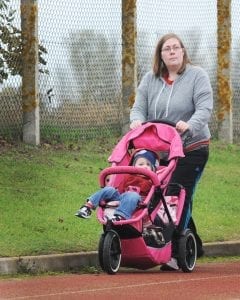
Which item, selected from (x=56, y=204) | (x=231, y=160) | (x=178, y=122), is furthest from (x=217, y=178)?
(x=178, y=122)

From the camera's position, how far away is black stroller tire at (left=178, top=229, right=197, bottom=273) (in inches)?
399

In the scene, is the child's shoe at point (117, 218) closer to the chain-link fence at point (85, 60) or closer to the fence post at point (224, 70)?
the chain-link fence at point (85, 60)

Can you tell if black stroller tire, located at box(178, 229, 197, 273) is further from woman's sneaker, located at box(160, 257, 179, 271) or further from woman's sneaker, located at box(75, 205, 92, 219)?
woman's sneaker, located at box(75, 205, 92, 219)

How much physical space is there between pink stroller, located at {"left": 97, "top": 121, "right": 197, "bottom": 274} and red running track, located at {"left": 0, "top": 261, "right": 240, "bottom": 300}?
0.48 ft

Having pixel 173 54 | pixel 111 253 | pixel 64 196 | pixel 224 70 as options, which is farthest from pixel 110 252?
pixel 224 70

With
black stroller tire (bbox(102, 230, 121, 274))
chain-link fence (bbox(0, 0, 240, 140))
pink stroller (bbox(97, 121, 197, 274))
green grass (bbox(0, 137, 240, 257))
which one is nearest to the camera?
black stroller tire (bbox(102, 230, 121, 274))

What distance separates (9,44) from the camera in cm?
1579

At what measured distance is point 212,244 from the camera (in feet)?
38.5

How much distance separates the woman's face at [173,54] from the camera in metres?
10.4

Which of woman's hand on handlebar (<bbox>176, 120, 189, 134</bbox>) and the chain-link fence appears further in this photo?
the chain-link fence

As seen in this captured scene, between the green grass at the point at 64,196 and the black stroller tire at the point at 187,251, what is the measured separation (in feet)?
3.21

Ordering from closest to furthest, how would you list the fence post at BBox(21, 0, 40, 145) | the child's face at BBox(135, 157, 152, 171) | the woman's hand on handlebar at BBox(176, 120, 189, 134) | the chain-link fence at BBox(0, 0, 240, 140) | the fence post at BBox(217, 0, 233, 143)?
the child's face at BBox(135, 157, 152, 171) → the woman's hand on handlebar at BBox(176, 120, 189, 134) → the fence post at BBox(21, 0, 40, 145) → the chain-link fence at BBox(0, 0, 240, 140) → the fence post at BBox(217, 0, 233, 143)

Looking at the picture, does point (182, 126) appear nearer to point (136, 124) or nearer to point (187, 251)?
point (136, 124)

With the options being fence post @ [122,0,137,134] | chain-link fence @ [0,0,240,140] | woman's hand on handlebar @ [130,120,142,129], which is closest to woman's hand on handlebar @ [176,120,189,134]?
woman's hand on handlebar @ [130,120,142,129]
